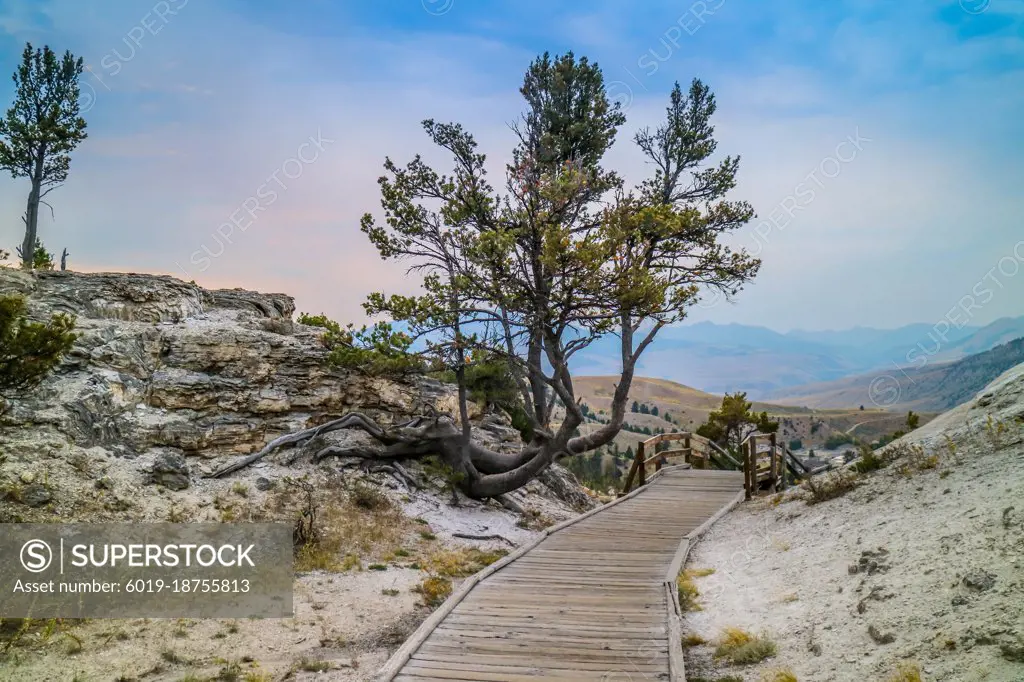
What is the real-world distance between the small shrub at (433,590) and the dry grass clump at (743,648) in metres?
5.36

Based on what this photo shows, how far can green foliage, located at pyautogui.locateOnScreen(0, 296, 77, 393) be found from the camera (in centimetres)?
1014

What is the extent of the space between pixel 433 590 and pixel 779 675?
264 inches

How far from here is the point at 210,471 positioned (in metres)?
14.8

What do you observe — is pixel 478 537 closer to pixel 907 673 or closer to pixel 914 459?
pixel 914 459

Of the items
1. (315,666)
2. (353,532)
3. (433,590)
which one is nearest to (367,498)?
(353,532)

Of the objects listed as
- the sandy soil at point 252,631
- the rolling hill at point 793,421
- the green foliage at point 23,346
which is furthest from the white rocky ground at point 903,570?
the rolling hill at point 793,421

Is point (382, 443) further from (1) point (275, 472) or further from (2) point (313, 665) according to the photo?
(2) point (313, 665)

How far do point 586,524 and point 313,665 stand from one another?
744cm

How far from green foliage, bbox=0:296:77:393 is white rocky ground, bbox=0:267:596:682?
2.03m

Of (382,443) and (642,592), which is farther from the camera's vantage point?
(382,443)

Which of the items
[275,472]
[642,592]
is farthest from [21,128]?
[642,592]

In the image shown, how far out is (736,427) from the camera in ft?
105

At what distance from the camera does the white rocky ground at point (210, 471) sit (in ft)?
28.9

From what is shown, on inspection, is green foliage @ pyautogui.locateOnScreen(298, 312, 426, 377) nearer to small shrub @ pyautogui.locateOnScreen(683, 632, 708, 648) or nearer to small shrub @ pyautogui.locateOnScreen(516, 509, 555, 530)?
small shrub @ pyautogui.locateOnScreen(516, 509, 555, 530)
